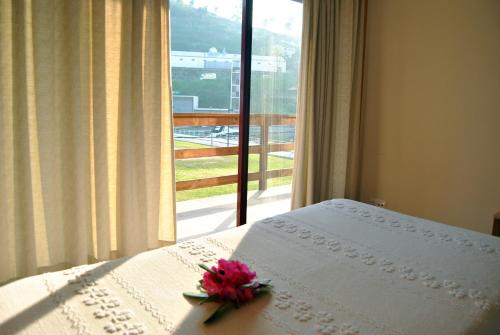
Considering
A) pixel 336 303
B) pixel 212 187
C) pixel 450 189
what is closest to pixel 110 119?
pixel 212 187

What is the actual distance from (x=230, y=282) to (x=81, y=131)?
1.56m

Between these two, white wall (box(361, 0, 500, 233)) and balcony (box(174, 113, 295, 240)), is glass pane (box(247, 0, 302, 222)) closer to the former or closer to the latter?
balcony (box(174, 113, 295, 240))

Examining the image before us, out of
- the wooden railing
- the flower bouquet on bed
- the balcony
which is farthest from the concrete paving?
the flower bouquet on bed

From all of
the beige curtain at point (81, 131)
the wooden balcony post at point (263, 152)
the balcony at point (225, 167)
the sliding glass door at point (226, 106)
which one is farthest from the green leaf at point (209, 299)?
the wooden balcony post at point (263, 152)

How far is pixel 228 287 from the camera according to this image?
1151 millimetres

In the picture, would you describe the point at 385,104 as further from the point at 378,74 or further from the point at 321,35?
→ the point at 321,35

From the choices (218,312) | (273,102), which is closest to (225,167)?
(273,102)

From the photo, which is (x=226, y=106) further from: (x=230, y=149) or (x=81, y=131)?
(x=81, y=131)

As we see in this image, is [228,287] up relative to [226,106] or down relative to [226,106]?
down

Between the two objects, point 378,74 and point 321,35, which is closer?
point 321,35

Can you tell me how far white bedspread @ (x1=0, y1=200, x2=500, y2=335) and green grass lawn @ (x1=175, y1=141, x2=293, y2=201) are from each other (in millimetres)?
1735

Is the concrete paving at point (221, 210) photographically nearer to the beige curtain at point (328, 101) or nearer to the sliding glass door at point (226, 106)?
the sliding glass door at point (226, 106)

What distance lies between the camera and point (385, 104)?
3625 millimetres

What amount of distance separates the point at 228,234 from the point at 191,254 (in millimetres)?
271
